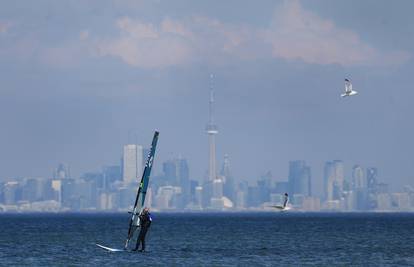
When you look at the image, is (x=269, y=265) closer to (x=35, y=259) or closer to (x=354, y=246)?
(x=35, y=259)

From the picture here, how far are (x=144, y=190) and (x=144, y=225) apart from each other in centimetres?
Result: 287

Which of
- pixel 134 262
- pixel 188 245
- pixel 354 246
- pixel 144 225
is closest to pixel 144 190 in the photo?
pixel 144 225

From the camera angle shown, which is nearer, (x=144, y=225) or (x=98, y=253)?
(x=144, y=225)

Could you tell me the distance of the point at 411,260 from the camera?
83.1 m

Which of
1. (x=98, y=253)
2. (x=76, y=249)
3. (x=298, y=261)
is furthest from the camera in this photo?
(x=76, y=249)

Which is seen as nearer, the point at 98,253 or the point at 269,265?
the point at 269,265

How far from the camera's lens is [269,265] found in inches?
3007

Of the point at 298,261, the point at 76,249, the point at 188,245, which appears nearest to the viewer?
the point at 298,261

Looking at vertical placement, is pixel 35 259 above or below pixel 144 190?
below

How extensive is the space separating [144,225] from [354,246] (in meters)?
31.4

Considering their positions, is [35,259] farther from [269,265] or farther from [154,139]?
[269,265]

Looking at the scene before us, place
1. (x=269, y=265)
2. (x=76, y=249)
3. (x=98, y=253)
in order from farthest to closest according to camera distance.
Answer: (x=76, y=249), (x=98, y=253), (x=269, y=265)

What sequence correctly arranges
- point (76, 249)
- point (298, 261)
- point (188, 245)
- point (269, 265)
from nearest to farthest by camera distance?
point (269, 265)
point (298, 261)
point (76, 249)
point (188, 245)

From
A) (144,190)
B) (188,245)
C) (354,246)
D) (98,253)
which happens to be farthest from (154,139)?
(354,246)
